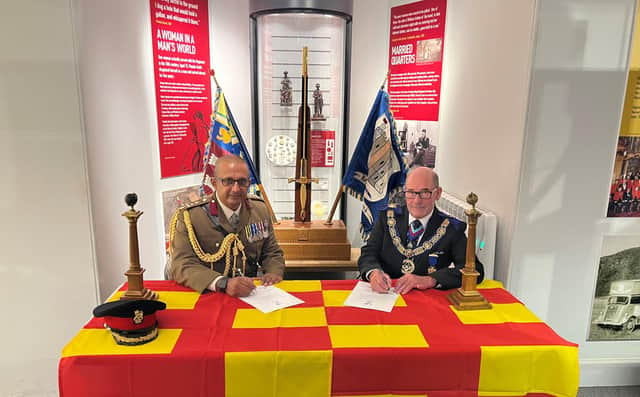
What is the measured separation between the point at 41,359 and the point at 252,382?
70.4 inches

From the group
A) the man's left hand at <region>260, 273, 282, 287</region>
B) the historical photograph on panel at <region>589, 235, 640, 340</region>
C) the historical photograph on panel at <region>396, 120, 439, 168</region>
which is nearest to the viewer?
the man's left hand at <region>260, 273, 282, 287</region>

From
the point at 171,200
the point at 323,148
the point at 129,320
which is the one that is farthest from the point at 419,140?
the point at 129,320

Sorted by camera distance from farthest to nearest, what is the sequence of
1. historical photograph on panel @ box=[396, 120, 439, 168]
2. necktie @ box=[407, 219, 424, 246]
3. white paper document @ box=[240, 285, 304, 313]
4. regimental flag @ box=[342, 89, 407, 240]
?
historical photograph on panel @ box=[396, 120, 439, 168], regimental flag @ box=[342, 89, 407, 240], necktie @ box=[407, 219, 424, 246], white paper document @ box=[240, 285, 304, 313]

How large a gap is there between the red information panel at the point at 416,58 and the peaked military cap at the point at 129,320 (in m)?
2.65

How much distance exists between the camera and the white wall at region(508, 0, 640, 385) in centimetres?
226

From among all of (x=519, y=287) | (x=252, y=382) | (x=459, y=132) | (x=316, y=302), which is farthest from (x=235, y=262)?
(x=459, y=132)

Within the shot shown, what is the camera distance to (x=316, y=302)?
1.80 m

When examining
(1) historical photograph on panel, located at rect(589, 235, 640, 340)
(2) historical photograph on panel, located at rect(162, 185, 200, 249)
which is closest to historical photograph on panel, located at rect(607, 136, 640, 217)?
(1) historical photograph on panel, located at rect(589, 235, 640, 340)

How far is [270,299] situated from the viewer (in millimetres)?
1832

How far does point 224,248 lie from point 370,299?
73 cm

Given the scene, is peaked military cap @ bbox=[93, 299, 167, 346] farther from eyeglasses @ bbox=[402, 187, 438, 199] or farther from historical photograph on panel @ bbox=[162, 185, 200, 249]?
historical photograph on panel @ bbox=[162, 185, 200, 249]

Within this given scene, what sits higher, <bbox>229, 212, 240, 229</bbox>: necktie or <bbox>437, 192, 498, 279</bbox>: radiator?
<bbox>229, 212, 240, 229</bbox>: necktie

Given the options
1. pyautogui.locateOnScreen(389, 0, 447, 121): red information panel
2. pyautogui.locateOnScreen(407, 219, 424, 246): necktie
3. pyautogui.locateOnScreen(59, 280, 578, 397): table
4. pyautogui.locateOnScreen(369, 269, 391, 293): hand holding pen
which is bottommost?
pyautogui.locateOnScreen(59, 280, 578, 397): table

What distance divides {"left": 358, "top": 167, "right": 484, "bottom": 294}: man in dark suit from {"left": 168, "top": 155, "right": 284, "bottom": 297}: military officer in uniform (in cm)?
49
